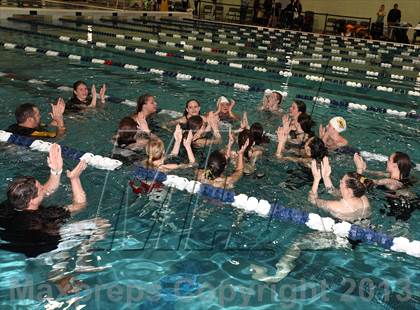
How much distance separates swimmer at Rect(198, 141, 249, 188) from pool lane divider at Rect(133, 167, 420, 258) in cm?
10

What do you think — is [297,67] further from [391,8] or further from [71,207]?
[391,8]

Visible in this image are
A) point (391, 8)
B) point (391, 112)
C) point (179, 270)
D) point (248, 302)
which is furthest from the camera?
point (391, 8)

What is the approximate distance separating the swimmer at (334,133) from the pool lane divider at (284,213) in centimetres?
179

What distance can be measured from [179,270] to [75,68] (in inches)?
258

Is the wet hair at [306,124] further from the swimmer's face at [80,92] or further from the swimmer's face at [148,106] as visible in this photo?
the swimmer's face at [80,92]

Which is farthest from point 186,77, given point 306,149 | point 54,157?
point 54,157

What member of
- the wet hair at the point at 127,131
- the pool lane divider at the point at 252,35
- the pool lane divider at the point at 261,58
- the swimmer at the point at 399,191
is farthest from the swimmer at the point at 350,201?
the pool lane divider at the point at 252,35

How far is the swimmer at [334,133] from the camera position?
5223 millimetres

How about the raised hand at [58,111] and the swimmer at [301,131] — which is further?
the swimmer at [301,131]

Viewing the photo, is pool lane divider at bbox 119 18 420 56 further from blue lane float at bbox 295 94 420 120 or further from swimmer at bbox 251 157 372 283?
swimmer at bbox 251 157 372 283

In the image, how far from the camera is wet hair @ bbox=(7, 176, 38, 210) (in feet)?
9.63

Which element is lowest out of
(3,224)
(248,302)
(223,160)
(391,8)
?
(248,302)

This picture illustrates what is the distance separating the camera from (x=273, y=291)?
3016 millimetres

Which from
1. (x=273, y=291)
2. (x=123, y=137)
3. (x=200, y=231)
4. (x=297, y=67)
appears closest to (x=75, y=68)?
(x=123, y=137)
